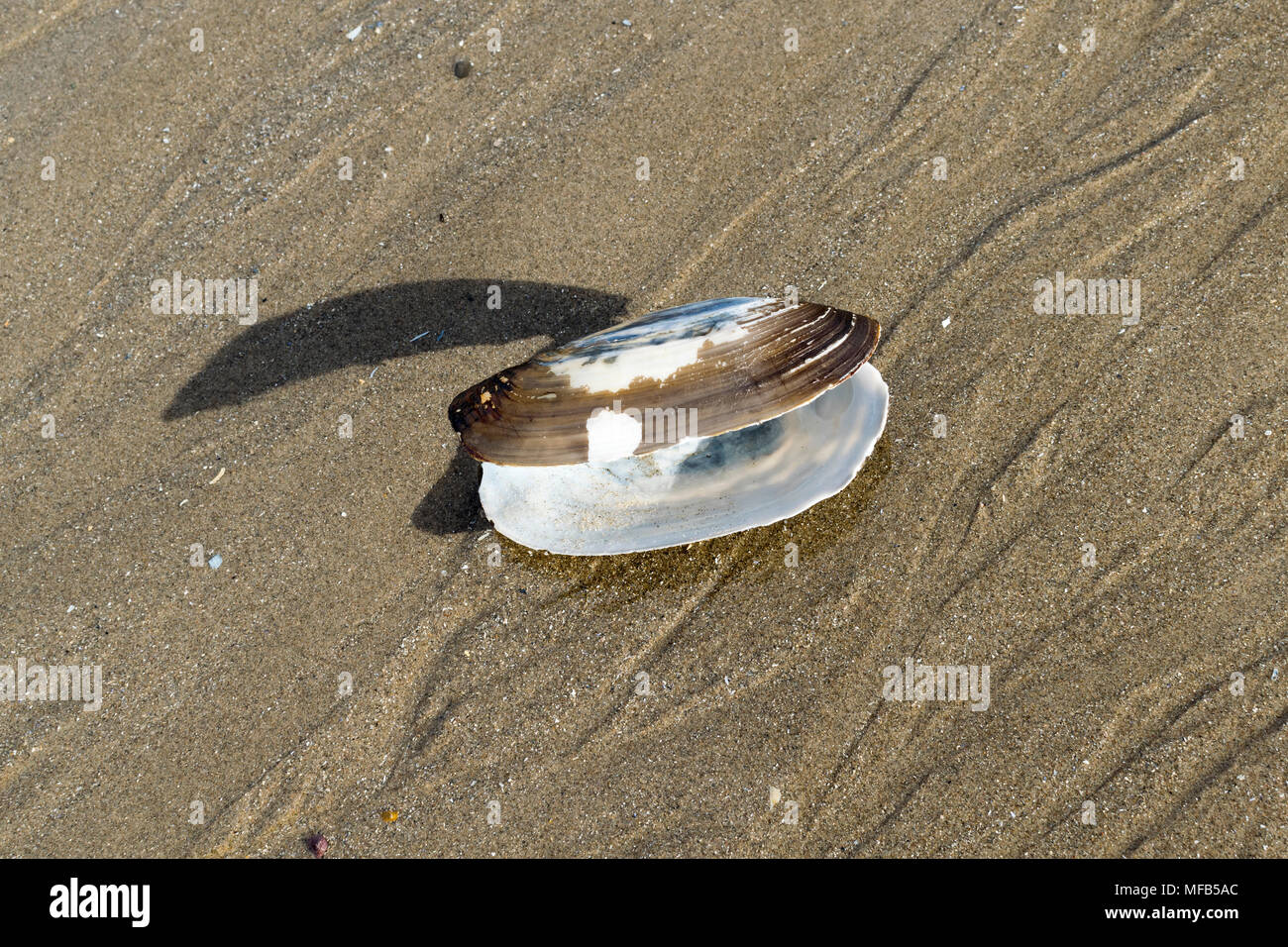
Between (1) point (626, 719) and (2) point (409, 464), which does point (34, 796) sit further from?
(1) point (626, 719)

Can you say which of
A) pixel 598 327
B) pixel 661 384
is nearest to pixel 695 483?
pixel 661 384

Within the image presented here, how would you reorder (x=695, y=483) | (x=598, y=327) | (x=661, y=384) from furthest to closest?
(x=598, y=327) → (x=695, y=483) → (x=661, y=384)

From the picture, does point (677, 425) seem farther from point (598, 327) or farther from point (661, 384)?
point (598, 327)

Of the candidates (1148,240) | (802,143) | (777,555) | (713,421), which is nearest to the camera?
(713,421)

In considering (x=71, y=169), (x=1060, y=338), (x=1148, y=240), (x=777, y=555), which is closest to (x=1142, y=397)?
(x=1060, y=338)
